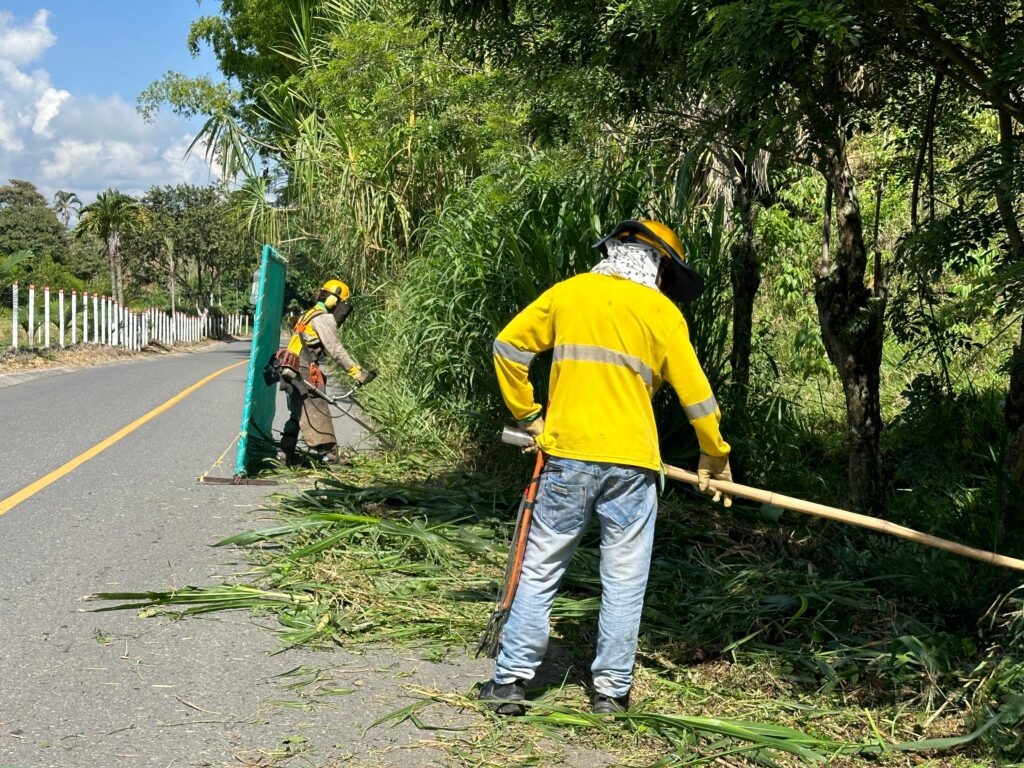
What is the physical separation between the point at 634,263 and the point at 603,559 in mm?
1168

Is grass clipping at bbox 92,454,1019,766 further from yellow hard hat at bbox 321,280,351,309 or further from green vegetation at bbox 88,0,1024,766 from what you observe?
yellow hard hat at bbox 321,280,351,309

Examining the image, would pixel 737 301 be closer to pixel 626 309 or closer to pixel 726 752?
pixel 626 309

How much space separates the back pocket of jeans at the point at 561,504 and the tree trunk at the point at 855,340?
11.6ft

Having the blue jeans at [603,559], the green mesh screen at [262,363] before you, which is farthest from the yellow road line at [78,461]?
the blue jeans at [603,559]

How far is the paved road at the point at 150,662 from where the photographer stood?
3676mm

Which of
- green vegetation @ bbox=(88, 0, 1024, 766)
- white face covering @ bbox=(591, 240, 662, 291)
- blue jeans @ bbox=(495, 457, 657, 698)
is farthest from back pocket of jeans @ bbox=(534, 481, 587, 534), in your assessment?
white face covering @ bbox=(591, 240, 662, 291)

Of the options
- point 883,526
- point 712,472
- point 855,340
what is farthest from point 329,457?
point 883,526

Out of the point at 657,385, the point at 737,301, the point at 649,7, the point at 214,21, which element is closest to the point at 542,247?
the point at 737,301

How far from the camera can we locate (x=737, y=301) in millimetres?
8344

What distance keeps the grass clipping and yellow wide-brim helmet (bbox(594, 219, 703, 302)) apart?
1.51 m

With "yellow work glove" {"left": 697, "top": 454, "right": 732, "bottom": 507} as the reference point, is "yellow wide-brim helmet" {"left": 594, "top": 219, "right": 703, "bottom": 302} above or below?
above

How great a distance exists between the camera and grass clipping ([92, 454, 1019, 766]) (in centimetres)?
384

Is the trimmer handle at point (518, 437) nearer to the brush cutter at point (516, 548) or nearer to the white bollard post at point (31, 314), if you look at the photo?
the brush cutter at point (516, 548)

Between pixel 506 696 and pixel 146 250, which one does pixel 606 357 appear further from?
pixel 146 250
